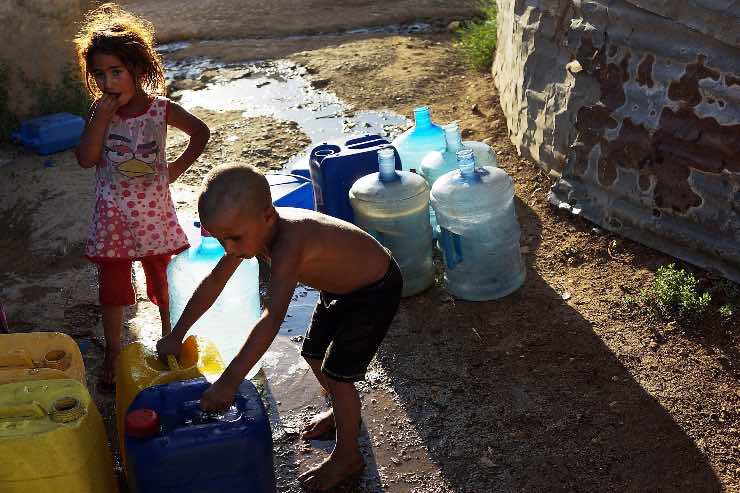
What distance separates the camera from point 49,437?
99.6 inches

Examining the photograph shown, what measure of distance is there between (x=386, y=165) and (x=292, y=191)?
0.74 meters

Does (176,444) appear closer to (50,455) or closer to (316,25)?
(50,455)

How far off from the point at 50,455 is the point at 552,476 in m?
1.77

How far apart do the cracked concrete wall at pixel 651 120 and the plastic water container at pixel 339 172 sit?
115 cm

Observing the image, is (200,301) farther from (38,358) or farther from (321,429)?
(321,429)

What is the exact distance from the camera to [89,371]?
4.11 meters

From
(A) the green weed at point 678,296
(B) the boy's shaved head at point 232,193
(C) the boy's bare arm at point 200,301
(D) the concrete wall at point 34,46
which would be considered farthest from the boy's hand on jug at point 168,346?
(D) the concrete wall at point 34,46

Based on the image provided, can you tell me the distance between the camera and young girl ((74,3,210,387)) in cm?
367

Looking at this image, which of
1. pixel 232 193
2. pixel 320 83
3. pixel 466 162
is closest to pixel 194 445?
pixel 232 193

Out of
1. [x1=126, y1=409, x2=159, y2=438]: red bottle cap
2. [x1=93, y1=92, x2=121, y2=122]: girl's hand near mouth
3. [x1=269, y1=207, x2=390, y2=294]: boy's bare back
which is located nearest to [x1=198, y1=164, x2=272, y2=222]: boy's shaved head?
[x1=269, y1=207, x2=390, y2=294]: boy's bare back

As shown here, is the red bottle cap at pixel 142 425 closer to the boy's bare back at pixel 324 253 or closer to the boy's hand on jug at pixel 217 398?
the boy's hand on jug at pixel 217 398

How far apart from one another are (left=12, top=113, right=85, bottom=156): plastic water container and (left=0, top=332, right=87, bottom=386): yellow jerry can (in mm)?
3906

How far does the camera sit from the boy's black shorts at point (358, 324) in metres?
3.25

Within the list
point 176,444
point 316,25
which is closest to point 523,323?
point 176,444
